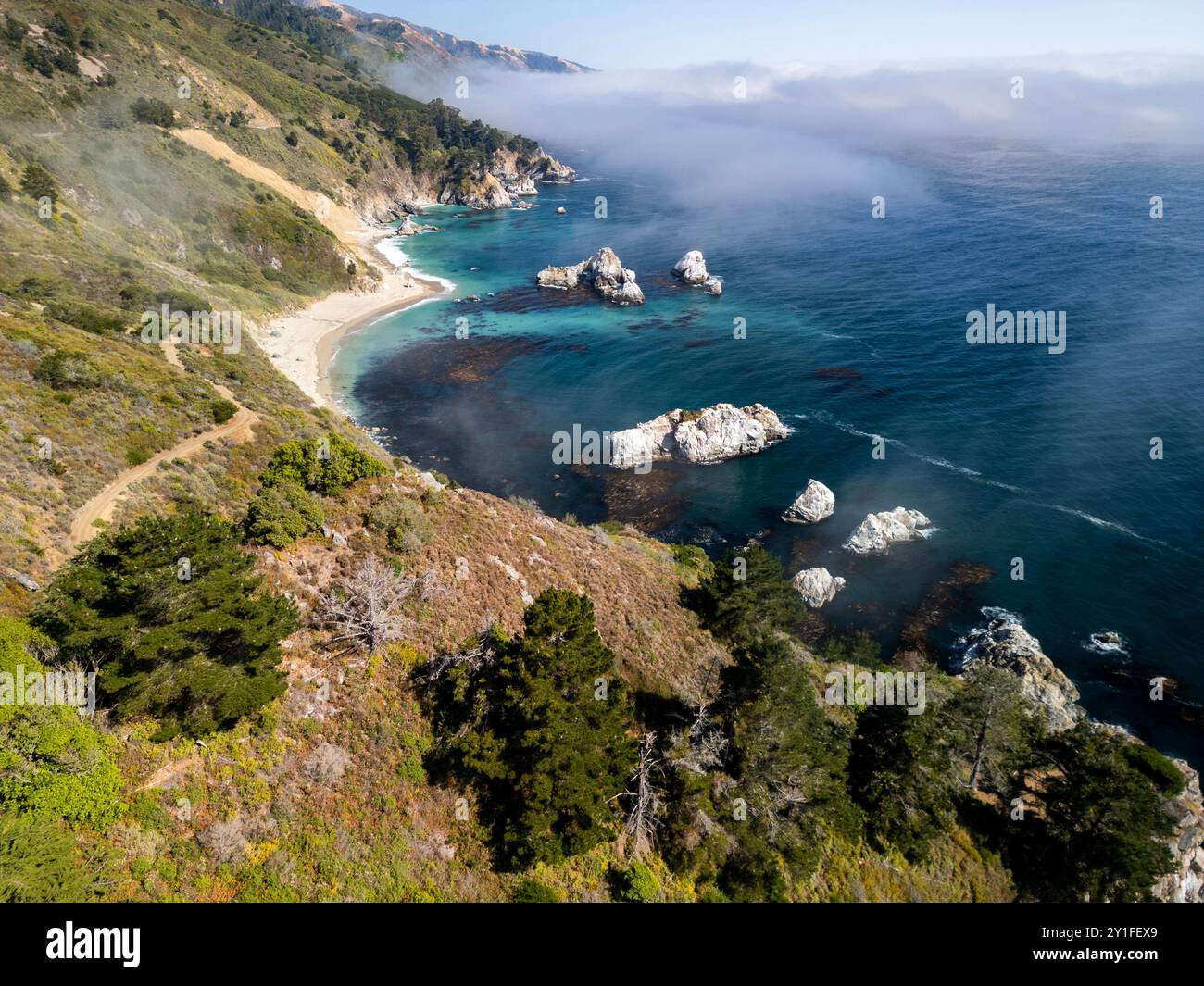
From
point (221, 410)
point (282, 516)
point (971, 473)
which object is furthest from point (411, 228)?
point (282, 516)

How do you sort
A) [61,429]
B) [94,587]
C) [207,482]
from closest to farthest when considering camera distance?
1. [94,587]
2. [61,429]
3. [207,482]

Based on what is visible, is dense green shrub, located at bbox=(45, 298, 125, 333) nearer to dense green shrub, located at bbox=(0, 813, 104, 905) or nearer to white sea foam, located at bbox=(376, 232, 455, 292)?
dense green shrub, located at bbox=(0, 813, 104, 905)

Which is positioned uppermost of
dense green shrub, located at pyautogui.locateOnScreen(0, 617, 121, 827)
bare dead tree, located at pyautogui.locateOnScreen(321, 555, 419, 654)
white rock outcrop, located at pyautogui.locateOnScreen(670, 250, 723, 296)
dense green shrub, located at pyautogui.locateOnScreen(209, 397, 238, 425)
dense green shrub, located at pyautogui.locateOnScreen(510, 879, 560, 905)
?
white rock outcrop, located at pyautogui.locateOnScreen(670, 250, 723, 296)

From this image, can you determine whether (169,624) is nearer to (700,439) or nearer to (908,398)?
(700,439)

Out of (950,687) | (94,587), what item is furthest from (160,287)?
(950,687)

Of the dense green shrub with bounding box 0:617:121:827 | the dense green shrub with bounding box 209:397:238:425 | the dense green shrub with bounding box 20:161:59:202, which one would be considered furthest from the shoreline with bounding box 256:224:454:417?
the dense green shrub with bounding box 0:617:121:827

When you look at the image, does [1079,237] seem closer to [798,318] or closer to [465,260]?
[798,318]
